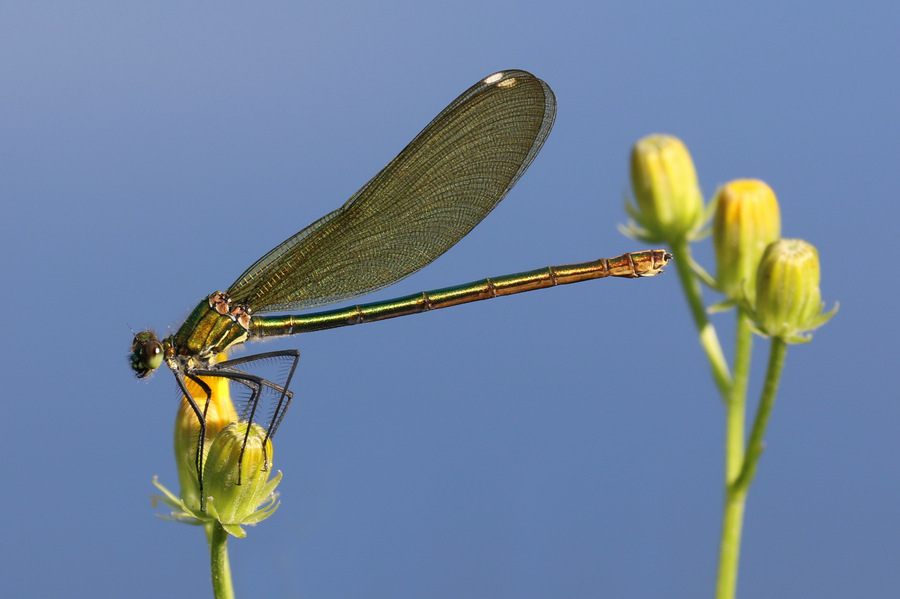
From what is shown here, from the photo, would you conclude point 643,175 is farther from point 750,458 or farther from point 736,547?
point 736,547

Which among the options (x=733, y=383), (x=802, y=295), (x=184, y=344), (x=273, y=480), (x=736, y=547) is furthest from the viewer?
(x=184, y=344)

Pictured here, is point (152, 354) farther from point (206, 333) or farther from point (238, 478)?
point (238, 478)

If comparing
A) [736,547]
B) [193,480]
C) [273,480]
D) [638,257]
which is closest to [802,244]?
[736,547]

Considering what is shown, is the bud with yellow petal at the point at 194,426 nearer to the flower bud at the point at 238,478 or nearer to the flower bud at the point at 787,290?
the flower bud at the point at 238,478

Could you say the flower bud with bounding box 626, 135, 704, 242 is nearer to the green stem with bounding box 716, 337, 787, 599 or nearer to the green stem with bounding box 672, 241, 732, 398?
the green stem with bounding box 672, 241, 732, 398

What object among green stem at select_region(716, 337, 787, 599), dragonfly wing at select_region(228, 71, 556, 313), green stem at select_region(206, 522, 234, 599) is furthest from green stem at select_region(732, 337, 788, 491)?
dragonfly wing at select_region(228, 71, 556, 313)

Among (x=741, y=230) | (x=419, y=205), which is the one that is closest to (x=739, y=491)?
(x=741, y=230)
